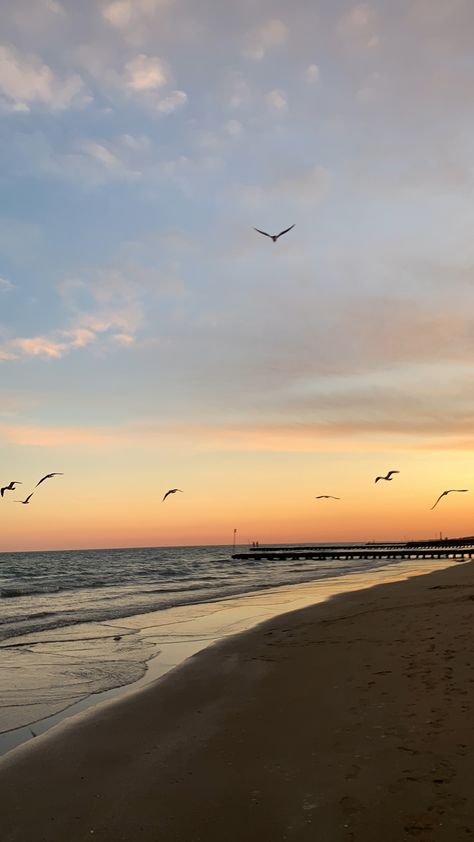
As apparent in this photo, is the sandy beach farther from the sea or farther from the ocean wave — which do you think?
the ocean wave

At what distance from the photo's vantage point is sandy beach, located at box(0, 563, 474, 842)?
15.1ft

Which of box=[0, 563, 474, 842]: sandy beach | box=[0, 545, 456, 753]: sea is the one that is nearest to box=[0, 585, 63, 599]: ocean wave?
box=[0, 545, 456, 753]: sea

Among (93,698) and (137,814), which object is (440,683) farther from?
(93,698)

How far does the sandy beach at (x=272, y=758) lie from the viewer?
4605 millimetres

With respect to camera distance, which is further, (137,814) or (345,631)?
(345,631)

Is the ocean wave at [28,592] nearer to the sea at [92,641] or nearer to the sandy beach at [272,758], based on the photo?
the sea at [92,641]

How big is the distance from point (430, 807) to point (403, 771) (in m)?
0.67

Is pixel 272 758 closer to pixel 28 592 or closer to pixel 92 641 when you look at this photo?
pixel 92 641

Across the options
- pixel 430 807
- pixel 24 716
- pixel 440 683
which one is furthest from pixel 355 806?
pixel 24 716

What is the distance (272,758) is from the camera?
5.96m

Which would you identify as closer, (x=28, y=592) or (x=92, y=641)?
(x=92, y=641)

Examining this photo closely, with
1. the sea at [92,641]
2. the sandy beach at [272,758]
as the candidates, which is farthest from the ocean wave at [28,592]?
the sandy beach at [272,758]

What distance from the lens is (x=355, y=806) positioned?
4.68m

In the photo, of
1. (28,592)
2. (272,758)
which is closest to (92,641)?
(272,758)
